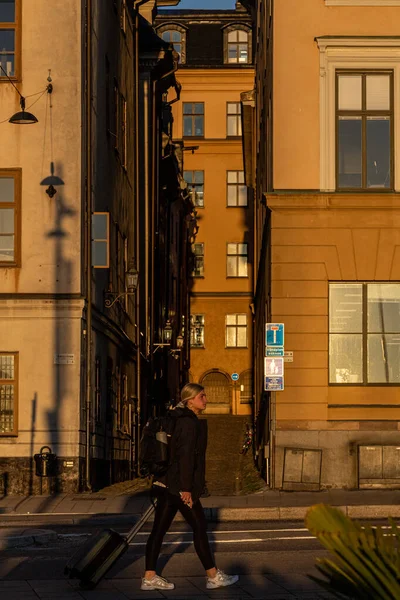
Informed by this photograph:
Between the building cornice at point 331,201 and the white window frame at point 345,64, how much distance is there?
28.7 inches

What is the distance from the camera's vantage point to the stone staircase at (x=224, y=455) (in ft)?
98.5

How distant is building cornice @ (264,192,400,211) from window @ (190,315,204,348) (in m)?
47.8

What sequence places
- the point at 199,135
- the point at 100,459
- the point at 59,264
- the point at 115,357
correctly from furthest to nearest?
the point at 199,135 → the point at 115,357 → the point at 100,459 → the point at 59,264

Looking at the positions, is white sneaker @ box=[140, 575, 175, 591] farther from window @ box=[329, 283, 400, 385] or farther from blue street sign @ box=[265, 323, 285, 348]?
window @ box=[329, 283, 400, 385]

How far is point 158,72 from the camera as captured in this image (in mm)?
40062

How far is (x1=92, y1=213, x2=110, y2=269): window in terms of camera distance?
25.1 metres

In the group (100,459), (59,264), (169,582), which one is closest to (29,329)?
(59,264)

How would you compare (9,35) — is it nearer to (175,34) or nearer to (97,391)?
(97,391)

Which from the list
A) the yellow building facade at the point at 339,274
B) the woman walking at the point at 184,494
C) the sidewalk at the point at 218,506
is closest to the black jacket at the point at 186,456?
the woman walking at the point at 184,494

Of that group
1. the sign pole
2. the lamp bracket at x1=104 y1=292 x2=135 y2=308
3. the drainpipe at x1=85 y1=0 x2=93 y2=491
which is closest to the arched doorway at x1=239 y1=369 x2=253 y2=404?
the lamp bracket at x1=104 y1=292 x2=135 y2=308

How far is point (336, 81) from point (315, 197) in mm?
2287

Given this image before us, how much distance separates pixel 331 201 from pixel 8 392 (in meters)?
7.02

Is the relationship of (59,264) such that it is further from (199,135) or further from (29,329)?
(199,135)

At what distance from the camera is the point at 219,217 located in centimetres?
7181
